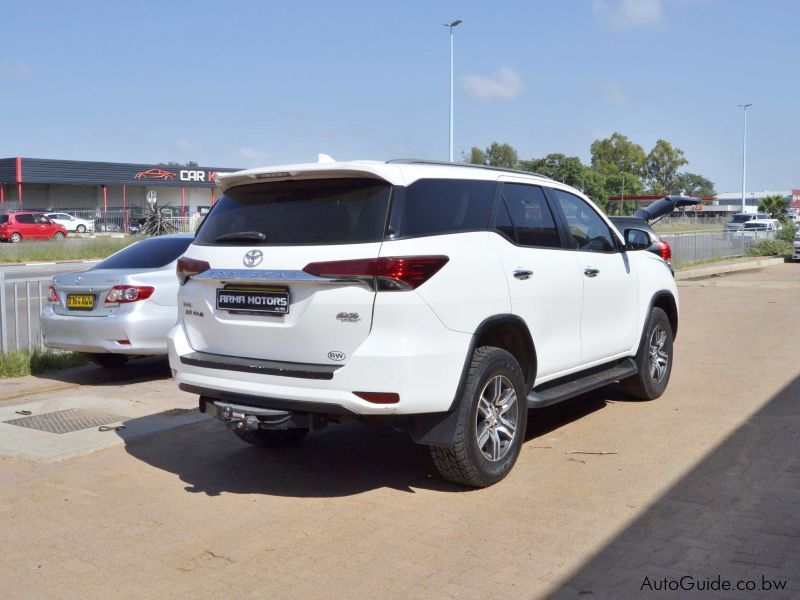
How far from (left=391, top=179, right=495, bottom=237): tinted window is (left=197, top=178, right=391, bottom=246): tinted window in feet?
0.37

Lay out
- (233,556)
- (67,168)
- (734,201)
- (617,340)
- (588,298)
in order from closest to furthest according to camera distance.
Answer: (233,556) → (588,298) → (617,340) → (67,168) → (734,201)

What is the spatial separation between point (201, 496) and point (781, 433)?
4292 millimetres

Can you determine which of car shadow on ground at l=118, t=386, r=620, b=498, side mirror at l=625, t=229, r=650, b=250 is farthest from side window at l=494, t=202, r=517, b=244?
side mirror at l=625, t=229, r=650, b=250

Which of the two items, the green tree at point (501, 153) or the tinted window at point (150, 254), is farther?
the green tree at point (501, 153)

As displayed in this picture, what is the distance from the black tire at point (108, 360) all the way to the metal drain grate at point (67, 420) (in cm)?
210

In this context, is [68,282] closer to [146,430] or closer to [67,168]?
[146,430]

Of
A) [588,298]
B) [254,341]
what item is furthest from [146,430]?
[588,298]

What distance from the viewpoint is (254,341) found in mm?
5230

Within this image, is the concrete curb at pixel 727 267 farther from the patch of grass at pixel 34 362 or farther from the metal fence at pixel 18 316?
the patch of grass at pixel 34 362

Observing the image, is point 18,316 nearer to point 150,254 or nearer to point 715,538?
point 150,254

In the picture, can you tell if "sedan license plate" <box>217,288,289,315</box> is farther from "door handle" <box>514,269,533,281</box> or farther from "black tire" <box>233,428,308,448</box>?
"door handle" <box>514,269,533,281</box>

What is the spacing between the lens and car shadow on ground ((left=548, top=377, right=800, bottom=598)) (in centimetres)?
409

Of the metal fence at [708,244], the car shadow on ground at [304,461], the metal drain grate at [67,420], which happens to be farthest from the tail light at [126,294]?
the metal fence at [708,244]

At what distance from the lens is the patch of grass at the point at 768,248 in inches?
1309
